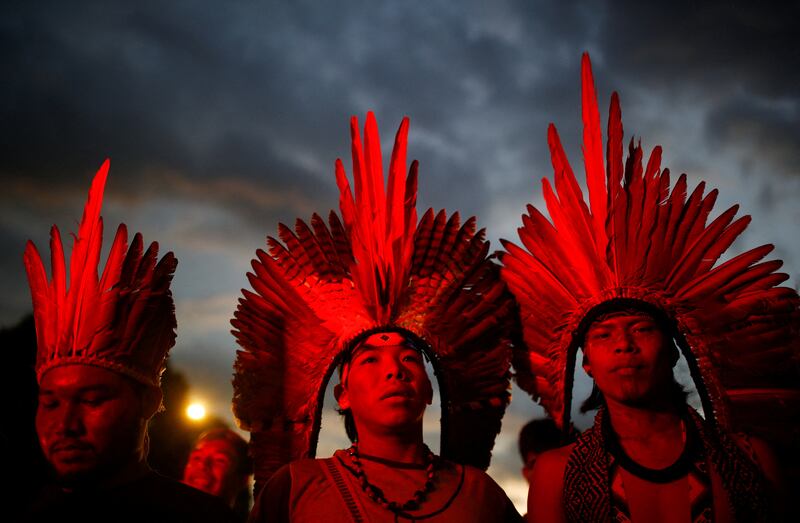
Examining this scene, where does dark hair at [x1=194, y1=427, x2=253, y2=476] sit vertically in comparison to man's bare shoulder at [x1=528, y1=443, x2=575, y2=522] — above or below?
above

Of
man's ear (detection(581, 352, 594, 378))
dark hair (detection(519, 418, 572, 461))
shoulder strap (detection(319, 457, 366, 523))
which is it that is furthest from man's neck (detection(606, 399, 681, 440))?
dark hair (detection(519, 418, 572, 461))

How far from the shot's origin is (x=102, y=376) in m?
3.00

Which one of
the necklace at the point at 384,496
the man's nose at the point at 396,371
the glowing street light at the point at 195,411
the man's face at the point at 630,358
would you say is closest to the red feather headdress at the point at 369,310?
the man's nose at the point at 396,371

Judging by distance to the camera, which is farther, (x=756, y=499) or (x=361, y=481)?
(x=361, y=481)

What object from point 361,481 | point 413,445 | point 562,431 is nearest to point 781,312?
point 562,431

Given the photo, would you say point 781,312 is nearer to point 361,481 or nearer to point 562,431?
point 562,431

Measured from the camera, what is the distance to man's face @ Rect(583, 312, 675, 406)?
2.87m

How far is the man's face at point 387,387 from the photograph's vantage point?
3.00 meters

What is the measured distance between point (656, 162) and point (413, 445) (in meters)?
1.80

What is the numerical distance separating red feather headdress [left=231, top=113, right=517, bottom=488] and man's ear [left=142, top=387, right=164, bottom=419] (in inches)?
16.3

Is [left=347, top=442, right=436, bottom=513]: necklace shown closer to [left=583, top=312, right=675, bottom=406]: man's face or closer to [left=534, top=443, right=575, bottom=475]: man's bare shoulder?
[left=534, top=443, right=575, bottom=475]: man's bare shoulder

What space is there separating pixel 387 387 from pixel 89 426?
1.28 metres

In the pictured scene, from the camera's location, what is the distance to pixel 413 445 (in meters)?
3.11

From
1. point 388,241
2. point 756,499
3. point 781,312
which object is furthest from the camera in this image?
point 388,241
